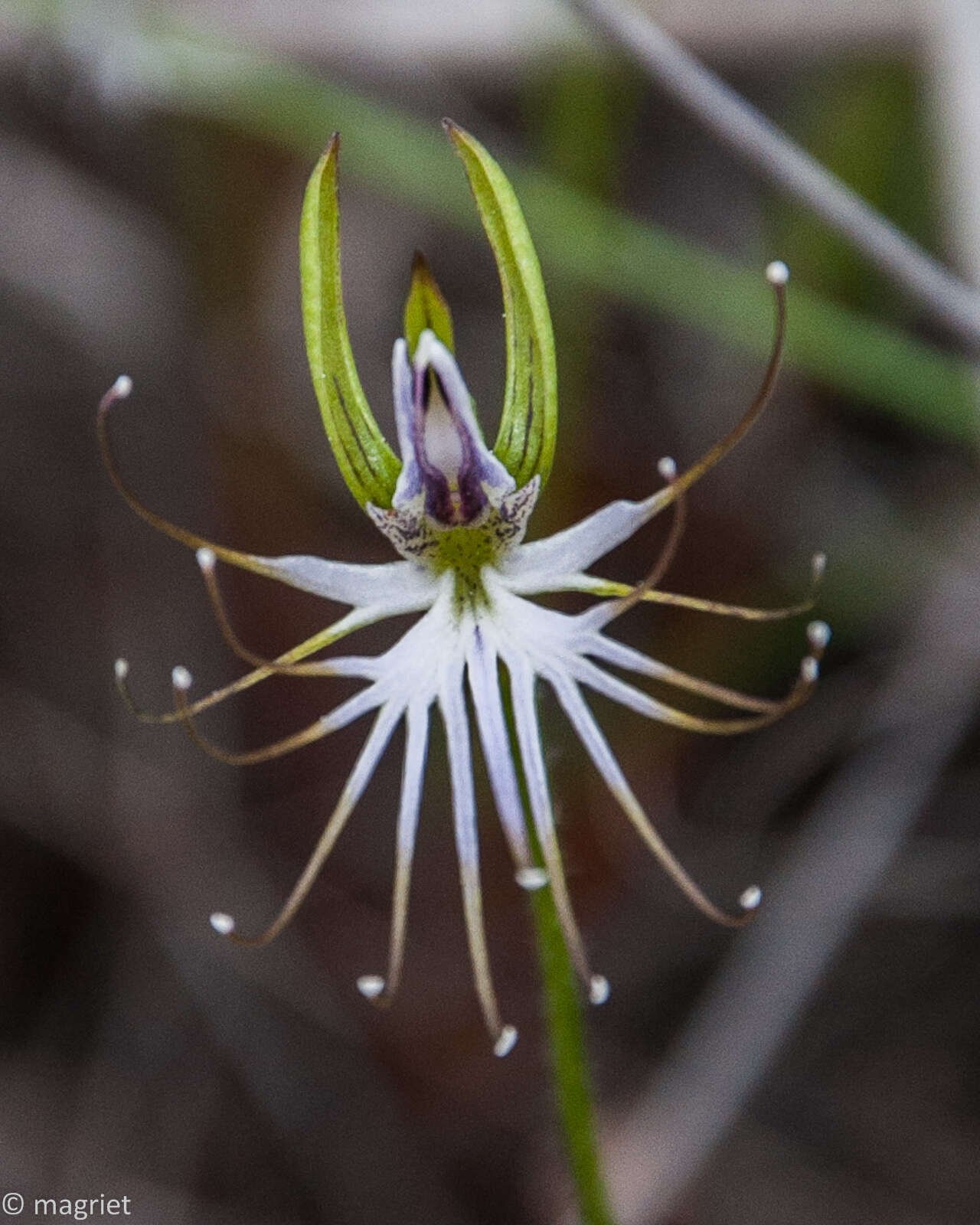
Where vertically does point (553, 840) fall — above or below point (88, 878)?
below

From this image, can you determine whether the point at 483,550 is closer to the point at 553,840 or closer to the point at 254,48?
the point at 553,840

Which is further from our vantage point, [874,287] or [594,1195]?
[874,287]

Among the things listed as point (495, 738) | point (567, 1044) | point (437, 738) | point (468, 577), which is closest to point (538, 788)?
point (495, 738)

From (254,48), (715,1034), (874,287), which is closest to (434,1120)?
(715,1034)

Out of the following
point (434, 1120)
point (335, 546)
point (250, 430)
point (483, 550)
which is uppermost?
point (250, 430)

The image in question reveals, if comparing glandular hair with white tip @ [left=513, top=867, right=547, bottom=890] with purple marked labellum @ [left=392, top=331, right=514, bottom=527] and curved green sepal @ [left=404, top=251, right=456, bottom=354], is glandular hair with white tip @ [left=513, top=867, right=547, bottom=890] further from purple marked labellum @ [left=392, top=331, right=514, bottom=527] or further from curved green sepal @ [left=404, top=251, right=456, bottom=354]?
curved green sepal @ [left=404, top=251, right=456, bottom=354]

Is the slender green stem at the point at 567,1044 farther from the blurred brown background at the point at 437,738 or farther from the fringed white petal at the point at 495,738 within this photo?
the blurred brown background at the point at 437,738

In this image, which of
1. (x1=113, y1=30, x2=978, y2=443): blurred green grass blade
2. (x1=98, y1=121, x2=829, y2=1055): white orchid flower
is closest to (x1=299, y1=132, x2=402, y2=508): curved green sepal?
(x1=98, y1=121, x2=829, y2=1055): white orchid flower
